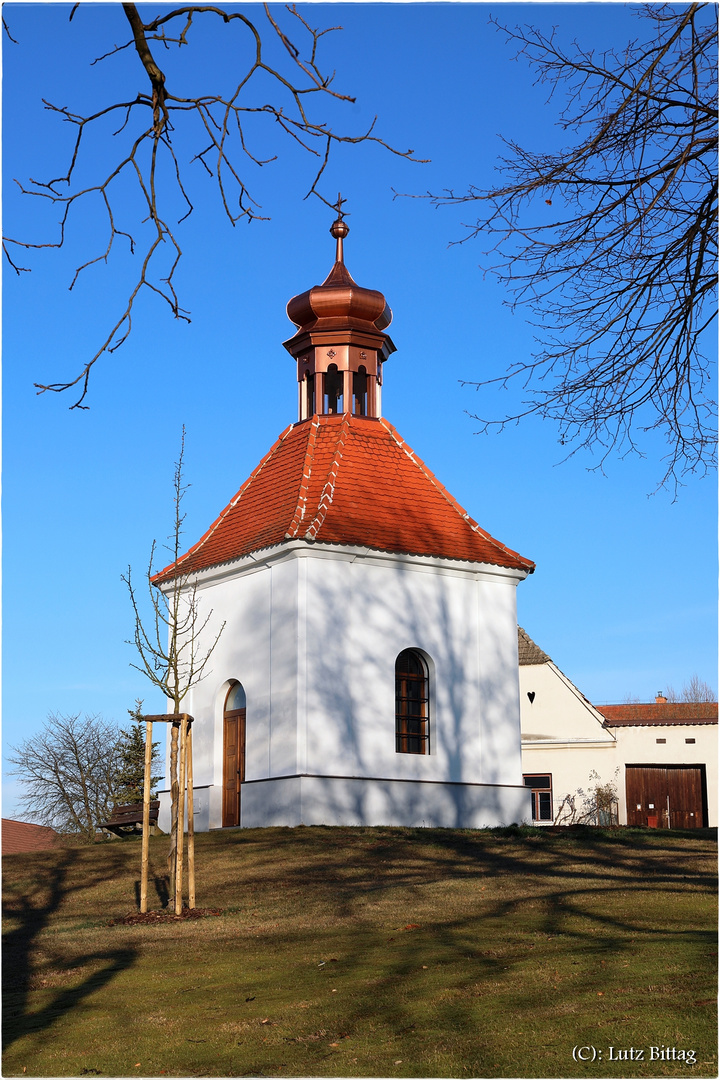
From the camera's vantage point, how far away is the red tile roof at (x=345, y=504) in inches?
950

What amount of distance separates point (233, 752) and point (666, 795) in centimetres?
1991

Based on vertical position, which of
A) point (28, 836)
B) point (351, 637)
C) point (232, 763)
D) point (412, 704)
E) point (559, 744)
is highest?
point (351, 637)

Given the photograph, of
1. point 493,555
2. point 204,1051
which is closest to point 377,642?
point 493,555

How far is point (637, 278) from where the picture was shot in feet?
28.0

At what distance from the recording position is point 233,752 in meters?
24.7

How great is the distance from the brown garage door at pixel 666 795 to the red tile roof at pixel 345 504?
645 inches

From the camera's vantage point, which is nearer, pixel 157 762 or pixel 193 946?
pixel 193 946

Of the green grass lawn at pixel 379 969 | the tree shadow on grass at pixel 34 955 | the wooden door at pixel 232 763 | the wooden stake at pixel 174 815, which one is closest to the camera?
the green grass lawn at pixel 379 969

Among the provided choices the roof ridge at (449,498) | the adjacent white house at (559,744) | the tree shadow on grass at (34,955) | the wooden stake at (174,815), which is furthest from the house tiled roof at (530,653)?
the wooden stake at (174,815)

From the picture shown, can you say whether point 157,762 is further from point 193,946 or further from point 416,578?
point 193,946

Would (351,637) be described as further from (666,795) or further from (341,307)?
(666,795)

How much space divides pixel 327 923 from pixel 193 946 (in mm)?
1509

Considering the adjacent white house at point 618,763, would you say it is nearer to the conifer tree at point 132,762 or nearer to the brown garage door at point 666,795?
the brown garage door at point 666,795

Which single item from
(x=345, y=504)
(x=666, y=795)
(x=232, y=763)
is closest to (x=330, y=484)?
(x=345, y=504)
